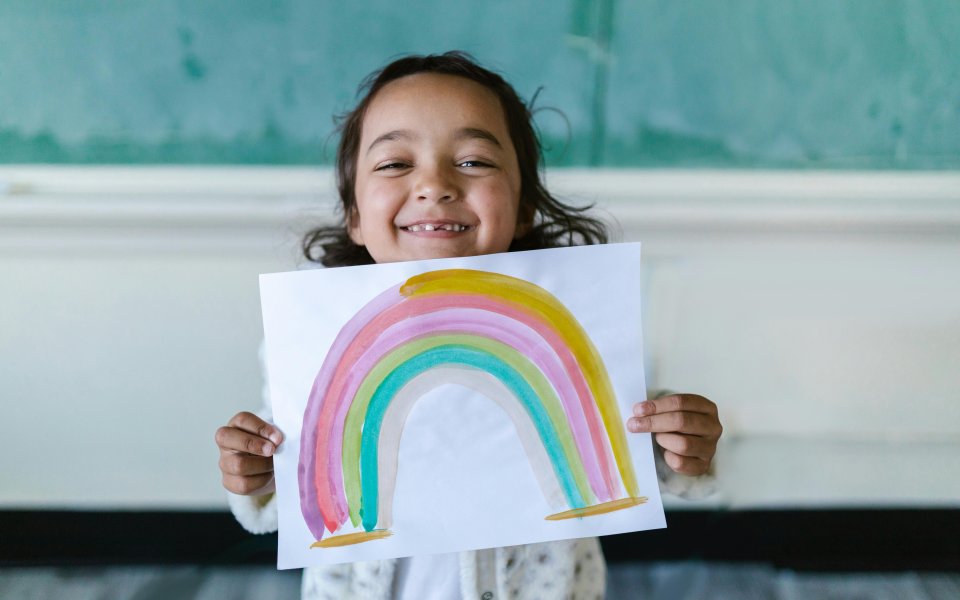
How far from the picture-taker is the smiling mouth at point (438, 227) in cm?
54

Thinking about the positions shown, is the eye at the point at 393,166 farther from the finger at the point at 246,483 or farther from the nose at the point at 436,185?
the finger at the point at 246,483

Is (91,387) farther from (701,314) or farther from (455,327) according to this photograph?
(701,314)

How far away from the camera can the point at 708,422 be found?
53cm

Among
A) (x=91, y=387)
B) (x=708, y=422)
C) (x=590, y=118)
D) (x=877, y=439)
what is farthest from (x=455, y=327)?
(x=877, y=439)

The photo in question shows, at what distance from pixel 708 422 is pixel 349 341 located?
0.30 m

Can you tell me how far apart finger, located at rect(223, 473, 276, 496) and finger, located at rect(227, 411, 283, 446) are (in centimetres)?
4

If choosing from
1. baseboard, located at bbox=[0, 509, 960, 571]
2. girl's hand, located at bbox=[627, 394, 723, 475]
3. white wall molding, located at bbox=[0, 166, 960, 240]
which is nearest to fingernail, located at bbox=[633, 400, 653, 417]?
girl's hand, located at bbox=[627, 394, 723, 475]

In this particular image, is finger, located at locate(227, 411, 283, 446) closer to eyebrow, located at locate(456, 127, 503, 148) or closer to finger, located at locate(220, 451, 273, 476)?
finger, located at locate(220, 451, 273, 476)

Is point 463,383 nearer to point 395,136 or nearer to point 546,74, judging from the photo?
point 395,136

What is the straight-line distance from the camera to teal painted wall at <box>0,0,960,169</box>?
0.83 meters

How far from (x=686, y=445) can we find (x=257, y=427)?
346 mm

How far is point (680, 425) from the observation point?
1.70ft

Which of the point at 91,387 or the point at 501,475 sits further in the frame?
the point at 91,387

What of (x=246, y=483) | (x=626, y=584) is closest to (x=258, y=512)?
(x=246, y=483)
